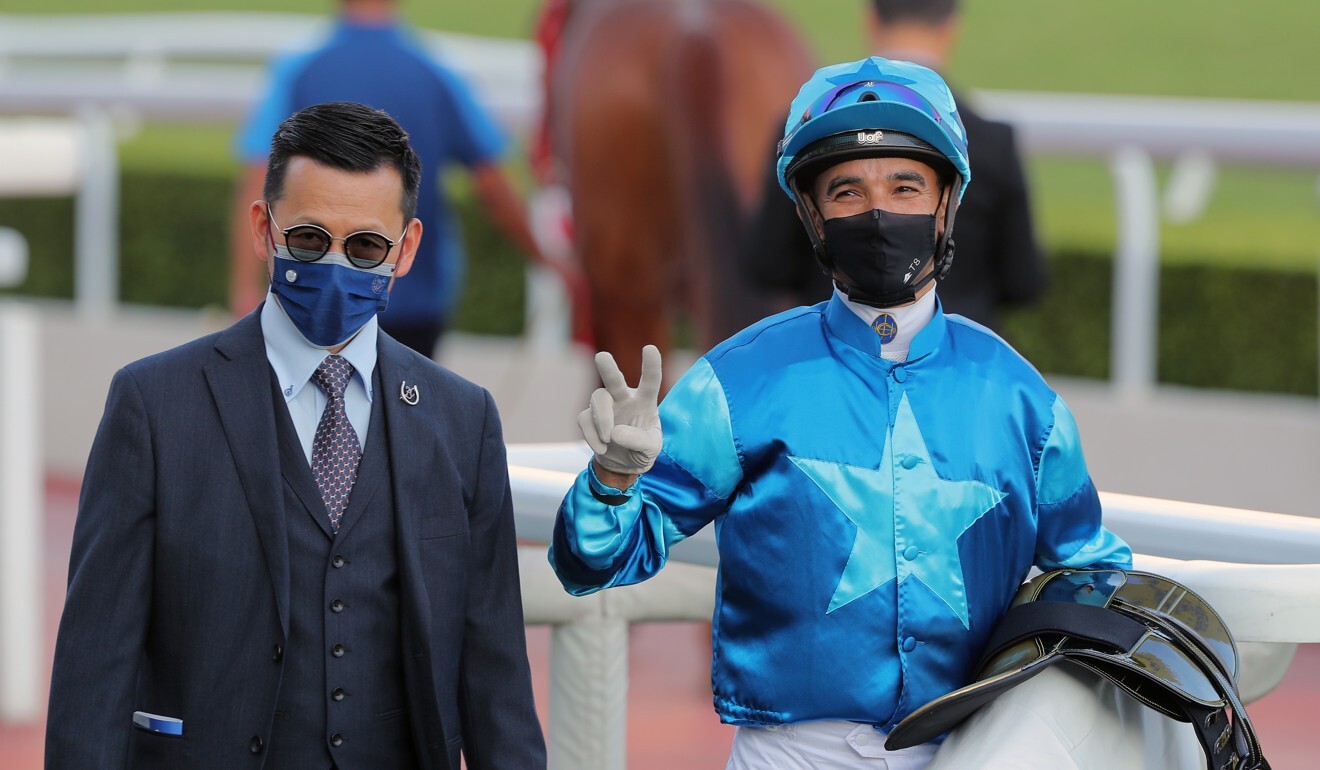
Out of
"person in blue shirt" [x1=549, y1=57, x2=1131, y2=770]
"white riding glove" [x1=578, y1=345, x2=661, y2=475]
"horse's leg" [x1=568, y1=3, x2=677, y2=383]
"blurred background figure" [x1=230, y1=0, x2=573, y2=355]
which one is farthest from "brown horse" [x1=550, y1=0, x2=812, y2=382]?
"white riding glove" [x1=578, y1=345, x2=661, y2=475]

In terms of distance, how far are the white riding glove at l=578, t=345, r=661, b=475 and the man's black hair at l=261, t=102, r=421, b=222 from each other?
1.07 feet

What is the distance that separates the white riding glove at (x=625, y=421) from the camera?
1.70 metres

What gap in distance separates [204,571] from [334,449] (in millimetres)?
170

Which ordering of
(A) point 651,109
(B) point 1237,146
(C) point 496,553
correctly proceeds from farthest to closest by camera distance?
(B) point 1237,146 → (A) point 651,109 → (C) point 496,553

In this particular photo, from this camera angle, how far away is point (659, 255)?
5.03 m

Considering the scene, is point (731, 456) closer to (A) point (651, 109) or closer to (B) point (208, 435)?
(B) point (208, 435)

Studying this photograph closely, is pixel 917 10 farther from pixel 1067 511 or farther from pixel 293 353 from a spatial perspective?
pixel 293 353

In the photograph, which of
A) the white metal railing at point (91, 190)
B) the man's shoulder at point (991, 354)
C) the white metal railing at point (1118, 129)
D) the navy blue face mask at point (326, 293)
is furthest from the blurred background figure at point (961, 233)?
the white metal railing at point (91, 190)

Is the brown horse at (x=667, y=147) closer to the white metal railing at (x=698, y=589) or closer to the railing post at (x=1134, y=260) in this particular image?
the railing post at (x=1134, y=260)

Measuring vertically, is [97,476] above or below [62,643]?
above

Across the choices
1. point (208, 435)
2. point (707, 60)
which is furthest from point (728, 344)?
point (707, 60)

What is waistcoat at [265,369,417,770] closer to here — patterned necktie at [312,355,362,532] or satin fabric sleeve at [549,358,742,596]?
patterned necktie at [312,355,362,532]

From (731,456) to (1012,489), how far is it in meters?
0.28

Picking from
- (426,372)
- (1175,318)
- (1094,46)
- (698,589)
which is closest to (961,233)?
Answer: (698,589)
